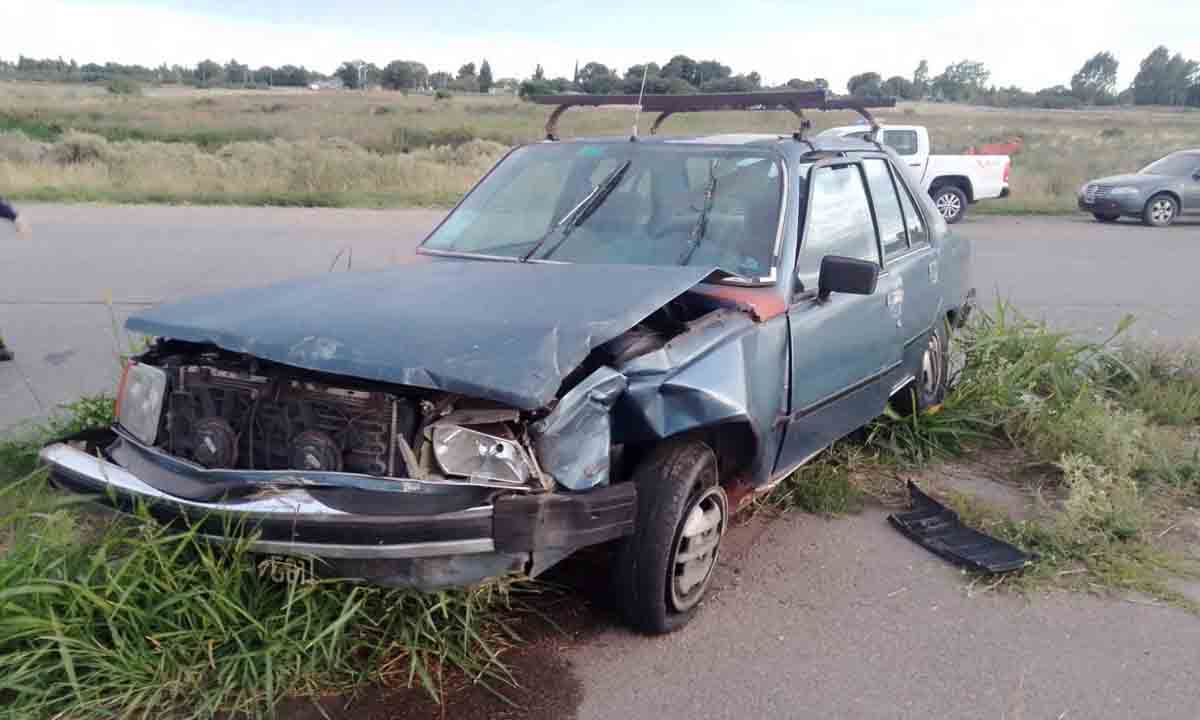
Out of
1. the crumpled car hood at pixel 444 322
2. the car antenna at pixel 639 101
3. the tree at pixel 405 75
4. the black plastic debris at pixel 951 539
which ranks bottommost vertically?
the black plastic debris at pixel 951 539

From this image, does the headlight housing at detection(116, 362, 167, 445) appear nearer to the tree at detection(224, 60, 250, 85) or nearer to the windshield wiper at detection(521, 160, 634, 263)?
the windshield wiper at detection(521, 160, 634, 263)

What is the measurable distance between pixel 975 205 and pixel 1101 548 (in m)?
18.2

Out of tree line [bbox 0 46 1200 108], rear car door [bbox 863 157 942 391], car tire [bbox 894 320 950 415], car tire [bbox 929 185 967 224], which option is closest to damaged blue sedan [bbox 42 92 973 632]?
rear car door [bbox 863 157 942 391]

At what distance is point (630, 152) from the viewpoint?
4.71 meters

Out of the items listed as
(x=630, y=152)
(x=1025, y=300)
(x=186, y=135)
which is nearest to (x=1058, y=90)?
(x=186, y=135)

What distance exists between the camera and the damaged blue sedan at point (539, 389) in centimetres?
289

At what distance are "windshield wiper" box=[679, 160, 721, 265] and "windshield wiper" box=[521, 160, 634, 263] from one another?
1.35 ft

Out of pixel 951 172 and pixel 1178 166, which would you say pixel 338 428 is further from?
pixel 1178 166

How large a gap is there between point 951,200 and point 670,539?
1742cm

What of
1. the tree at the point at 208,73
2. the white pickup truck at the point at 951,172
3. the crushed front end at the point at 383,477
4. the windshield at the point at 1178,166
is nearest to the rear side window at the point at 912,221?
the crushed front end at the point at 383,477

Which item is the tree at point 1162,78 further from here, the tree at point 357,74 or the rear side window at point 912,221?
the rear side window at point 912,221

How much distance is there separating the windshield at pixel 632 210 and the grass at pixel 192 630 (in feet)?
5.53

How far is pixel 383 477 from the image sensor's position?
2.96m

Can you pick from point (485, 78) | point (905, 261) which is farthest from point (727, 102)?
point (485, 78)
